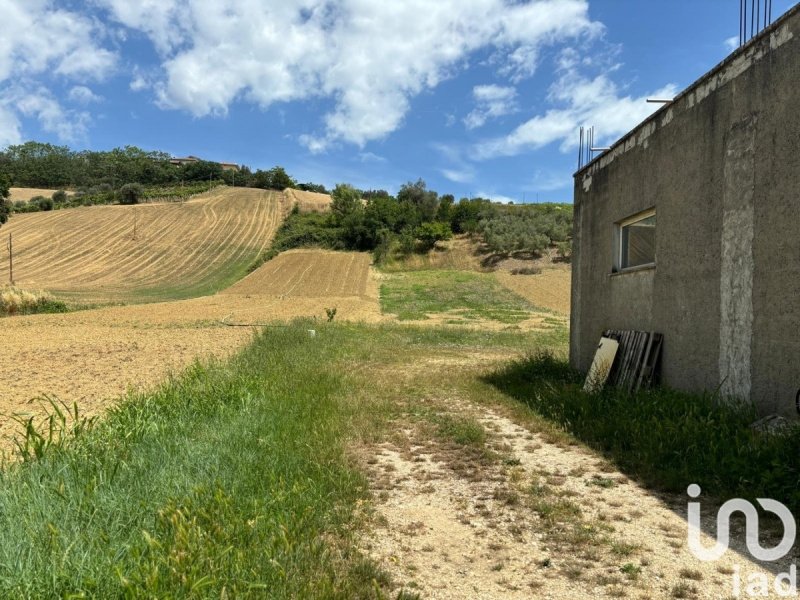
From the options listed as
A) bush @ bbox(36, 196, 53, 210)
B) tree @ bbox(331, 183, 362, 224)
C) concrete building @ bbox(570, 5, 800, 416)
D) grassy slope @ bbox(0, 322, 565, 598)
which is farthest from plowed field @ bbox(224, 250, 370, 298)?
bush @ bbox(36, 196, 53, 210)

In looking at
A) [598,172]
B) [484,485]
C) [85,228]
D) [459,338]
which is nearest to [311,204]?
[85,228]

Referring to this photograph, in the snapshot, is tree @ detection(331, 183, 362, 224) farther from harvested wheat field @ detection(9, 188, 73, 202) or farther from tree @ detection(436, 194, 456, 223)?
harvested wheat field @ detection(9, 188, 73, 202)

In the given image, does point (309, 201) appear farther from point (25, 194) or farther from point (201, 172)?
point (25, 194)

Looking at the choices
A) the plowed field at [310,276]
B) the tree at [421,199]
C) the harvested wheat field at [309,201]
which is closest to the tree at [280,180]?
the harvested wheat field at [309,201]

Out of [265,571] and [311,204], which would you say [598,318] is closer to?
[265,571]

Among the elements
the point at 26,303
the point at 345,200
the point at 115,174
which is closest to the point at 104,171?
the point at 115,174

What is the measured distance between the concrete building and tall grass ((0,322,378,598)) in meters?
4.21

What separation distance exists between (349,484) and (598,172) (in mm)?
7733

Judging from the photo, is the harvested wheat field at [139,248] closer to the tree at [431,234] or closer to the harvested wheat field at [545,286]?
the tree at [431,234]

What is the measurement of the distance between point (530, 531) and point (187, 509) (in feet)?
7.39

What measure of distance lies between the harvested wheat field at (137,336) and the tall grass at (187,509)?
2016 millimetres

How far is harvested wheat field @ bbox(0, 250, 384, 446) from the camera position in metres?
9.34

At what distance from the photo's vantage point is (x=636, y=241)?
8.17 meters

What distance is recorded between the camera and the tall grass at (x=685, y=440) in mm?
3891
